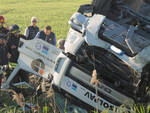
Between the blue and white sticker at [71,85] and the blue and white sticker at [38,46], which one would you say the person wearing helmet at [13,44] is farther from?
the blue and white sticker at [71,85]

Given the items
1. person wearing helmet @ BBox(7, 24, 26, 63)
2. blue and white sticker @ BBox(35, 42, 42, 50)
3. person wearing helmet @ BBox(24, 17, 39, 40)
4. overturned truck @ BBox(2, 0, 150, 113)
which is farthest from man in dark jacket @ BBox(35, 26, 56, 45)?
overturned truck @ BBox(2, 0, 150, 113)

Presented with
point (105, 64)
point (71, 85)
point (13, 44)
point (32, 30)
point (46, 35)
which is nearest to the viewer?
point (105, 64)

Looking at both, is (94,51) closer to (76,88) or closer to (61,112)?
(76,88)

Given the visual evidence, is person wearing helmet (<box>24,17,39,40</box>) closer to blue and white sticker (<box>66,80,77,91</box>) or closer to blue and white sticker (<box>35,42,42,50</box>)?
blue and white sticker (<box>35,42,42,50</box>)

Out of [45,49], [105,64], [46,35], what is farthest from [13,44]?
[105,64]

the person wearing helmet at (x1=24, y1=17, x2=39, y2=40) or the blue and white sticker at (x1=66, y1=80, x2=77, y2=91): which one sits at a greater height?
the blue and white sticker at (x1=66, y1=80, x2=77, y2=91)

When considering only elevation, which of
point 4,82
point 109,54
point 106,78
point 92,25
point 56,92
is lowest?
point 4,82

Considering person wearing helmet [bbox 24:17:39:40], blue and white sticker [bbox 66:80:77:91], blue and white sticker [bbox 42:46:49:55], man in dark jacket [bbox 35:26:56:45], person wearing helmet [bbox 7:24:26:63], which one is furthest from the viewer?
person wearing helmet [bbox 24:17:39:40]

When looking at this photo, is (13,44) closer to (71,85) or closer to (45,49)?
(45,49)

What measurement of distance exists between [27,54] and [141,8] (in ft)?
10.9

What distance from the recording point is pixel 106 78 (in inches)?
207

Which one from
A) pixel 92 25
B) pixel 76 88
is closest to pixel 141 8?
pixel 92 25

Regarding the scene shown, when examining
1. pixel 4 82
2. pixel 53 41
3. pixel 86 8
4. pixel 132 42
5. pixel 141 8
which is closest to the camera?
pixel 132 42

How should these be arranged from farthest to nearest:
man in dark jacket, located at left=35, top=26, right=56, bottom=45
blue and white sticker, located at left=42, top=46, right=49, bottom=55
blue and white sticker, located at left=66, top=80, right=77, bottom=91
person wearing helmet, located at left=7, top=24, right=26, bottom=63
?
man in dark jacket, located at left=35, top=26, right=56, bottom=45
person wearing helmet, located at left=7, top=24, right=26, bottom=63
blue and white sticker, located at left=42, top=46, right=49, bottom=55
blue and white sticker, located at left=66, top=80, right=77, bottom=91
